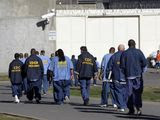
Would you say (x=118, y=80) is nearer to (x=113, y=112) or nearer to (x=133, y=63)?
(x=113, y=112)

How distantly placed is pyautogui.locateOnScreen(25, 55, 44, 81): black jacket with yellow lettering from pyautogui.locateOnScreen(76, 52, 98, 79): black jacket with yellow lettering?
1.75 m

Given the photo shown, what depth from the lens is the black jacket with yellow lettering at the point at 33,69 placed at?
26.1 meters

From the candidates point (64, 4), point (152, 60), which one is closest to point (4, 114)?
point (152, 60)

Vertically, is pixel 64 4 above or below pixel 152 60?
above

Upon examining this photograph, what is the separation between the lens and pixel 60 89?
82.0 feet

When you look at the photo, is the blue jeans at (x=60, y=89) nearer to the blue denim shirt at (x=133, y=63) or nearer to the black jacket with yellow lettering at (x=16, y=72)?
the black jacket with yellow lettering at (x=16, y=72)

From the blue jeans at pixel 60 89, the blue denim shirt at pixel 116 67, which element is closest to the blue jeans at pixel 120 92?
the blue denim shirt at pixel 116 67

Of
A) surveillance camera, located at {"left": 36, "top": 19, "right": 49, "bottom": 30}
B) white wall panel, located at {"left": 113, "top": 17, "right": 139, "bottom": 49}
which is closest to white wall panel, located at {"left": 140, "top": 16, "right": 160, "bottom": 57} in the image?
white wall panel, located at {"left": 113, "top": 17, "right": 139, "bottom": 49}

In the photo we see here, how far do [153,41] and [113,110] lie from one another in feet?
140

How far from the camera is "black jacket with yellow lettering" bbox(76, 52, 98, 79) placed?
984 inches

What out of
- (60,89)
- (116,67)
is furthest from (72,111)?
(60,89)

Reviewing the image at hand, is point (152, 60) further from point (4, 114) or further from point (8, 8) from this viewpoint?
point (4, 114)

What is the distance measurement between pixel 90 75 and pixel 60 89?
114 cm

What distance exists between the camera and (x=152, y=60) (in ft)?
205
